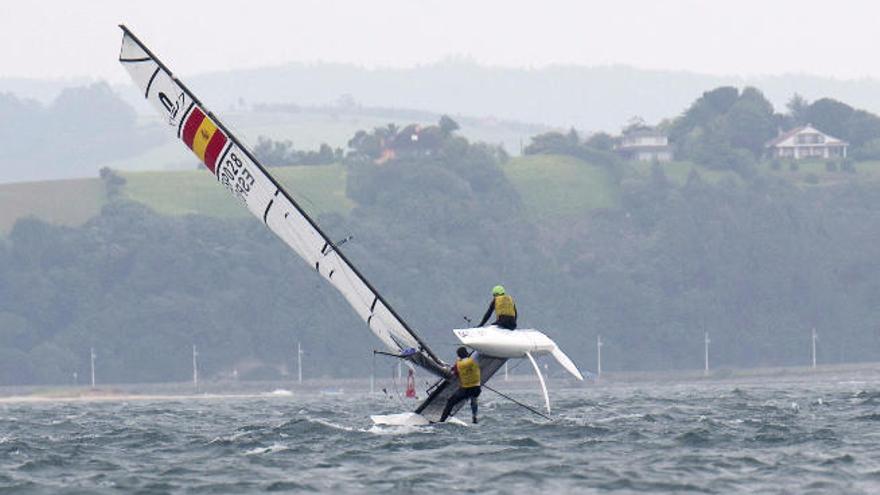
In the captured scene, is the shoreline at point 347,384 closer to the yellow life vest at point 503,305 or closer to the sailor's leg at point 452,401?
the sailor's leg at point 452,401

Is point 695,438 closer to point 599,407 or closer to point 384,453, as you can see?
point 384,453

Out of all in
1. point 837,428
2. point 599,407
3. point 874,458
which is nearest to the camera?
point 874,458

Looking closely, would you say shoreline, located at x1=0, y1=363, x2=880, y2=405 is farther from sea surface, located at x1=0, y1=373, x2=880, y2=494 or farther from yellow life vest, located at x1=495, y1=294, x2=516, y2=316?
yellow life vest, located at x1=495, y1=294, x2=516, y2=316


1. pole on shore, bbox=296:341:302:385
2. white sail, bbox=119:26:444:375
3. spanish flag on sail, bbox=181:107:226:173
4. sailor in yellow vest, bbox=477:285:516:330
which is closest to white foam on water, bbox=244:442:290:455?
white sail, bbox=119:26:444:375

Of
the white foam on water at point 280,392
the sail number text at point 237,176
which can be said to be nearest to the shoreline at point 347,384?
the white foam on water at point 280,392

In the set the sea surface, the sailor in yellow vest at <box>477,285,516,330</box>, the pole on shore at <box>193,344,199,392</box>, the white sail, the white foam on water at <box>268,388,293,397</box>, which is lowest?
the white foam on water at <box>268,388,293,397</box>

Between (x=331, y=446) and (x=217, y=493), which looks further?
(x=331, y=446)

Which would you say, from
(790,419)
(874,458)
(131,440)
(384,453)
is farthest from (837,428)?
(131,440)

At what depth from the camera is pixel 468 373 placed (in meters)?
41.4

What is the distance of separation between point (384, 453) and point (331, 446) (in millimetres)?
2105

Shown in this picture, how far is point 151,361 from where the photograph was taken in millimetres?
187750

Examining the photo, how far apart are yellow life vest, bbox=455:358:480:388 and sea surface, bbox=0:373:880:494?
92cm

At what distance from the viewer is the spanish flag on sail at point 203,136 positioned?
4319 centimetres

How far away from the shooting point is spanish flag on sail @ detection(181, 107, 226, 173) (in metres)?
43.2
